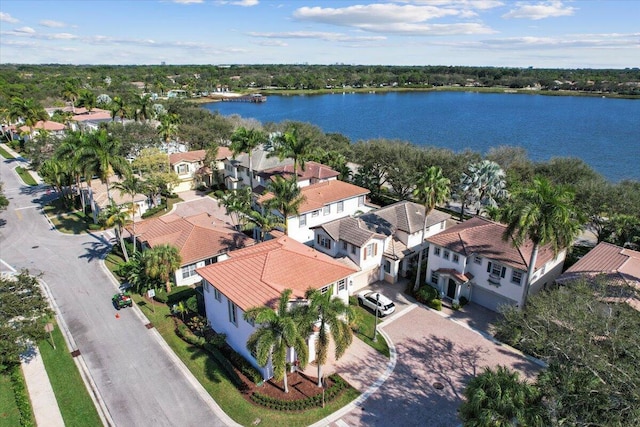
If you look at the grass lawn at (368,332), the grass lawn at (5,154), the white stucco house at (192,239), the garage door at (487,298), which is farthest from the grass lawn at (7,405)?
the grass lawn at (5,154)

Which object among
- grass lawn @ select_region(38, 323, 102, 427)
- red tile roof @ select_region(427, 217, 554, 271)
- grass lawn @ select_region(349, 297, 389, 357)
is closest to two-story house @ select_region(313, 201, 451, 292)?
grass lawn @ select_region(349, 297, 389, 357)

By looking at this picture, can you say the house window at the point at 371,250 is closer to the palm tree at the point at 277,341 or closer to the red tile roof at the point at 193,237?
the red tile roof at the point at 193,237

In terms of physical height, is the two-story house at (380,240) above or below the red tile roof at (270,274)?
below

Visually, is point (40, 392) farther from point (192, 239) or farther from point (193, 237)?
point (193, 237)

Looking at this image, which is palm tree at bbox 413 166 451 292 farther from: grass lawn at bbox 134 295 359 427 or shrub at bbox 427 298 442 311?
grass lawn at bbox 134 295 359 427

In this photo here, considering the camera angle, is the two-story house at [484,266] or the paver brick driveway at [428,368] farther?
the two-story house at [484,266]

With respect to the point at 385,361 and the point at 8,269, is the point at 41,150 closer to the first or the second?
the point at 8,269

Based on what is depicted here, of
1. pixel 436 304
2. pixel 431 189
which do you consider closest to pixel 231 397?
pixel 436 304

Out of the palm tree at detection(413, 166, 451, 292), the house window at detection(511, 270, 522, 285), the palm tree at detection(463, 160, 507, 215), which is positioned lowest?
the house window at detection(511, 270, 522, 285)
